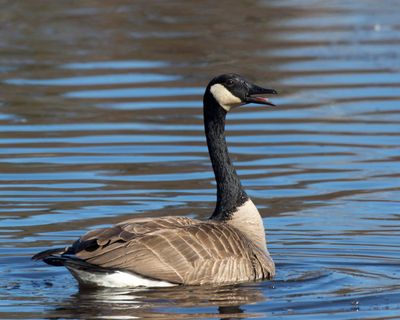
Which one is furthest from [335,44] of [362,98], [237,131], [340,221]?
[340,221]

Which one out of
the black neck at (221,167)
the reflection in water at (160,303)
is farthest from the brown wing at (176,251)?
the black neck at (221,167)

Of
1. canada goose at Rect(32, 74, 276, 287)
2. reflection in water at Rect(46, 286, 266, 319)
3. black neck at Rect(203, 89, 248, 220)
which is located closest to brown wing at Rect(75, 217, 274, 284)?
canada goose at Rect(32, 74, 276, 287)

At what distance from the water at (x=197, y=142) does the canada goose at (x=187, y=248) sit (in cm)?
17

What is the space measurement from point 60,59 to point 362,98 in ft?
21.1

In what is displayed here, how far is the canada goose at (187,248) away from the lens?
10.9 meters

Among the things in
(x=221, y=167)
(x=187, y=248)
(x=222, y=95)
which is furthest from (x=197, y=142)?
(x=187, y=248)

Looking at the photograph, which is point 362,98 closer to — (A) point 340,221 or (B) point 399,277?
(A) point 340,221

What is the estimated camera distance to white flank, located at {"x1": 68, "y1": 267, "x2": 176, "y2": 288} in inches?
431

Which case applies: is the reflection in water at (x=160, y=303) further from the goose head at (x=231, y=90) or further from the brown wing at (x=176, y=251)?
the goose head at (x=231, y=90)

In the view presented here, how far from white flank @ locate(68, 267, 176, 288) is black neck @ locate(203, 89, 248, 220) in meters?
1.51

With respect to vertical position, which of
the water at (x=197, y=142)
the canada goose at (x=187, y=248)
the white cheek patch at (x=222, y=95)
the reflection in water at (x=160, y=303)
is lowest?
the water at (x=197, y=142)

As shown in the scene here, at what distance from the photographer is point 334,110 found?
64.3 feet

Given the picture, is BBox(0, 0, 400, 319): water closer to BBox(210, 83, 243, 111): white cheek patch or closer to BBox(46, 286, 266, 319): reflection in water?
BBox(46, 286, 266, 319): reflection in water

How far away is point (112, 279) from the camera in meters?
11.0
